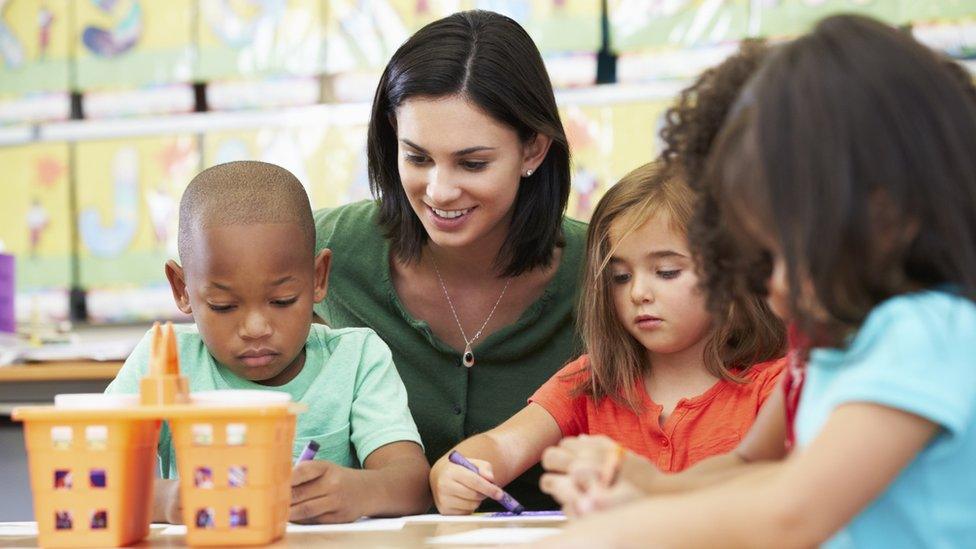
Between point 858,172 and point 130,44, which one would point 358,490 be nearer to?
point 858,172

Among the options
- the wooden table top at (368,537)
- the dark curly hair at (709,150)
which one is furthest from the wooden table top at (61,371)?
the dark curly hair at (709,150)

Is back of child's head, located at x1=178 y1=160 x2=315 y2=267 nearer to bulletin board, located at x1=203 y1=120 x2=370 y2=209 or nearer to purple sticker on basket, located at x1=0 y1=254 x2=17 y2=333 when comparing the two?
purple sticker on basket, located at x1=0 y1=254 x2=17 y2=333

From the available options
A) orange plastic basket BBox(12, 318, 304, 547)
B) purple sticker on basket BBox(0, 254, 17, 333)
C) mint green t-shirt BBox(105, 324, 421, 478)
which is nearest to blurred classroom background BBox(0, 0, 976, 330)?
purple sticker on basket BBox(0, 254, 17, 333)

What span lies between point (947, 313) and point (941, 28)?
97.9 inches

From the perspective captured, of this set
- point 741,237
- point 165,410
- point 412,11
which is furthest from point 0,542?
point 412,11

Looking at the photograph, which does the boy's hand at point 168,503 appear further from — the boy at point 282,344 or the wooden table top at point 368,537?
the boy at point 282,344

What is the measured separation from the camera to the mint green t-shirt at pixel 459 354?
186 cm

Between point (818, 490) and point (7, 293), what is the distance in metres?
2.67

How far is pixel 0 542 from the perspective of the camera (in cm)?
109

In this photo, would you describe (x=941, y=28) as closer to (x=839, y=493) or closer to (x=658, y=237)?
(x=658, y=237)

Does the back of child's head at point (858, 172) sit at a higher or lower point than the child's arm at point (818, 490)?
higher

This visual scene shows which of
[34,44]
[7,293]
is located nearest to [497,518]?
[7,293]

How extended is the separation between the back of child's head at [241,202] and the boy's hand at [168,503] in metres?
0.32

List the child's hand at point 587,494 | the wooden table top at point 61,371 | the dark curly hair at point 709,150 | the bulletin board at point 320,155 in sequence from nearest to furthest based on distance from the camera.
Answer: the child's hand at point 587,494 < the dark curly hair at point 709,150 < the wooden table top at point 61,371 < the bulletin board at point 320,155
